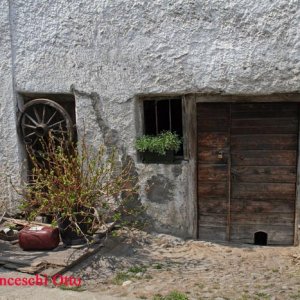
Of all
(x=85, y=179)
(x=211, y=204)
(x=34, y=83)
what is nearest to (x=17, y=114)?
(x=34, y=83)

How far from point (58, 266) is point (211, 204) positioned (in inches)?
88.3

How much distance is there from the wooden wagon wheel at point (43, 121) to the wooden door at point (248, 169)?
1.93m

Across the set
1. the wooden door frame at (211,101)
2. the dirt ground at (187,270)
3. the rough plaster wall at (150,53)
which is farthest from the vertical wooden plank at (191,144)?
the dirt ground at (187,270)

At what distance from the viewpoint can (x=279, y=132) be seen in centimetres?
544

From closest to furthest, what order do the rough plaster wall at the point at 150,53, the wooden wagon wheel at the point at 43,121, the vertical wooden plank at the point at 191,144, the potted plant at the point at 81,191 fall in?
the potted plant at the point at 81,191, the rough plaster wall at the point at 150,53, the vertical wooden plank at the point at 191,144, the wooden wagon wheel at the point at 43,121

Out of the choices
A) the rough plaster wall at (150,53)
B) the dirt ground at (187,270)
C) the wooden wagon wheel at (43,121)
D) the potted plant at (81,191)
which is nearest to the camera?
the dirt ground at (187,270)

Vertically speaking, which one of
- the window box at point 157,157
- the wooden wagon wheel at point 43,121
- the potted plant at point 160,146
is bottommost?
the window box at point 157,157

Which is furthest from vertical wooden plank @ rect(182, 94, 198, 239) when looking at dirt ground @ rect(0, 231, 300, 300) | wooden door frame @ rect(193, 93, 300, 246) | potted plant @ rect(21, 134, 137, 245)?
potted plant @ rect(21, 134, 137, 245)

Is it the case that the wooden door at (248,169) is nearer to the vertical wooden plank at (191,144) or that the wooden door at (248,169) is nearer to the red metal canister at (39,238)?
the vertical wooden plank at (191,144)

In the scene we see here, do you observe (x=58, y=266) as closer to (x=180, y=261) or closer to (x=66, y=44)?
(x=180, y=261)

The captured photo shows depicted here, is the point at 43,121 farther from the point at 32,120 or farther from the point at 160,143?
the point at 160,143

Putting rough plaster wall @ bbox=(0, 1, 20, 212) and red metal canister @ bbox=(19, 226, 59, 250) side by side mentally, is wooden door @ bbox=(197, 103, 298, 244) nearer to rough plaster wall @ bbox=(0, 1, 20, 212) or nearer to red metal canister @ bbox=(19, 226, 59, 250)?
red metal canister @ bbox=(19, 226, 59, 250)

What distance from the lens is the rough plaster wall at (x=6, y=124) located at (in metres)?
5.91

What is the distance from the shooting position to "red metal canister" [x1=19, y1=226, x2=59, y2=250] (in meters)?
5.09
